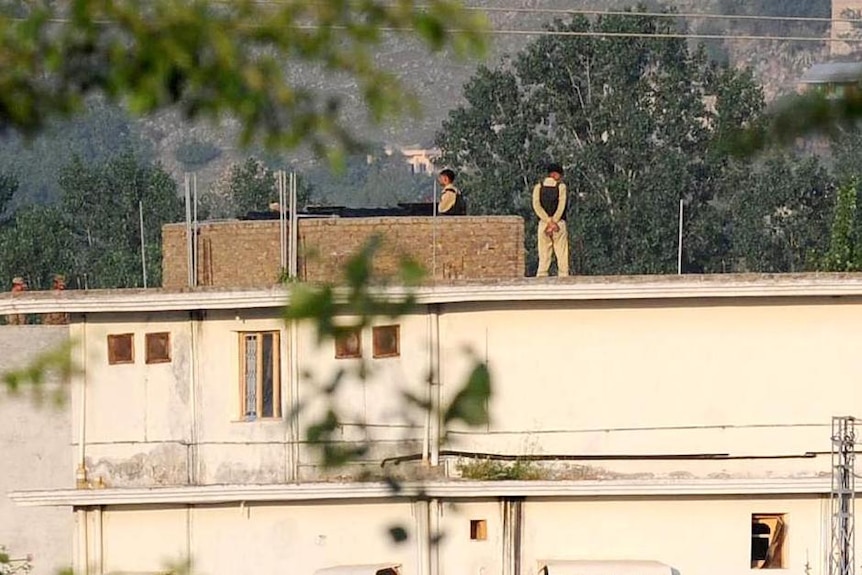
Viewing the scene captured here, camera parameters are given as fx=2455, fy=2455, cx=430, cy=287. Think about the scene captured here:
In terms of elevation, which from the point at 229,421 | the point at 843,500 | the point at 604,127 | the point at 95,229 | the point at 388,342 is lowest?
the point at 843,500

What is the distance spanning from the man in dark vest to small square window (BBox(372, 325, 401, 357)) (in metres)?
2.20

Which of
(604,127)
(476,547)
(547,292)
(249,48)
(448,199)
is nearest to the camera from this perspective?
(249,48)

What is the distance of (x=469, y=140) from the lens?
249 ft

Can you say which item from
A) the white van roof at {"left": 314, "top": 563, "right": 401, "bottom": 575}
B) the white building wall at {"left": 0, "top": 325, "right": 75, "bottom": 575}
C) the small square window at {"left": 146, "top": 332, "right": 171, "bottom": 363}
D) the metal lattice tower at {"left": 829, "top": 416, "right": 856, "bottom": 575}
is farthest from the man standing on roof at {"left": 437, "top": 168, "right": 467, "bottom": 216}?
the white building wall at {"left": 0, "top": 325, "right": 75, "bottom": 575}

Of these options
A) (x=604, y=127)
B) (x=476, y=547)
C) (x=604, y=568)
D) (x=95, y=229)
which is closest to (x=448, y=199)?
(x=476, y=547)

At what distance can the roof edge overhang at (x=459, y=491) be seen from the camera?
22828 mm

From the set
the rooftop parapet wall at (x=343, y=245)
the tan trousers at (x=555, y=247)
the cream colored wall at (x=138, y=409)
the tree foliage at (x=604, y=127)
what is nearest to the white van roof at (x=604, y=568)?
the rooftop parapet wall at (x=343, y=245)

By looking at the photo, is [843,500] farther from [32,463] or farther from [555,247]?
[32,463]

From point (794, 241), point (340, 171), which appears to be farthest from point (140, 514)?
point (794, 241)

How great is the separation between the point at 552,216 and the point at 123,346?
4.62m

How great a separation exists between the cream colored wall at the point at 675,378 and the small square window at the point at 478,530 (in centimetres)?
77

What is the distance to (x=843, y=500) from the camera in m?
22.9

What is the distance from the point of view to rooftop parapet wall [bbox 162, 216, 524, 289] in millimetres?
24031

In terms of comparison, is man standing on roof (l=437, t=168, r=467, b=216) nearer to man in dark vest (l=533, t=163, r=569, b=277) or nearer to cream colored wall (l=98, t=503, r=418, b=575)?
man in dark vest (l=533, t=163, r=569, b=277)
